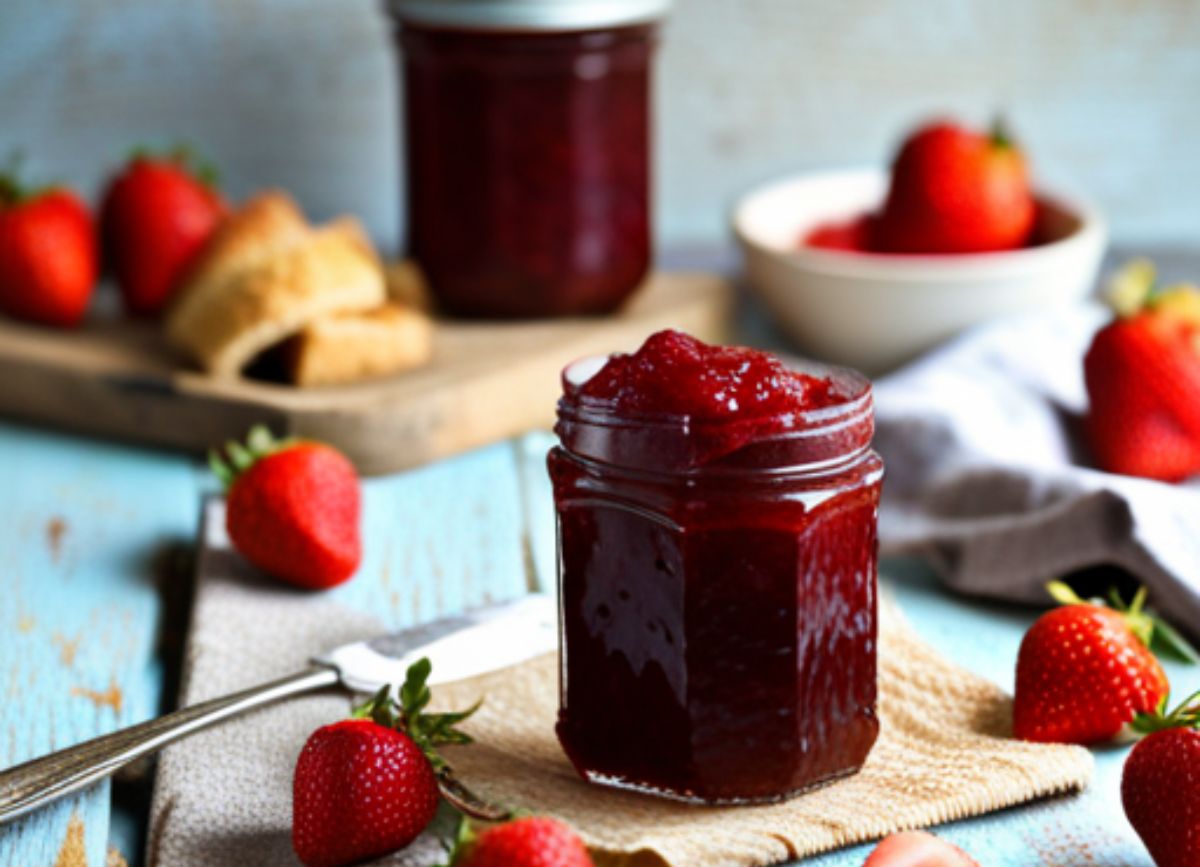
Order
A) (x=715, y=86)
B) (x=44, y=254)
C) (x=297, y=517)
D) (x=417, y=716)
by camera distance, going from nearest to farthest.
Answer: (x=417, y=716) < (x=297, y=517) < (x=44, y=254) < (x=715, y=86)

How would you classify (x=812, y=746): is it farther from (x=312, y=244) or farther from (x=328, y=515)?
(x=312, y=244)

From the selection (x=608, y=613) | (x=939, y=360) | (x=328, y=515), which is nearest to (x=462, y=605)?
(x=328, y=515)

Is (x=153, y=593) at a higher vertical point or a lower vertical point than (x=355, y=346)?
lower

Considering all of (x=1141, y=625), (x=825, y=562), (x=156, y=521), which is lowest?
(x=156, y=521)

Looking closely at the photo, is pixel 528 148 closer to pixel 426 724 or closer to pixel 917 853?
pixel 426 724

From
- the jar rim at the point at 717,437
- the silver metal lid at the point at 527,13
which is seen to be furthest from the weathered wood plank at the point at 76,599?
the silver metal lid at the point at 527,13

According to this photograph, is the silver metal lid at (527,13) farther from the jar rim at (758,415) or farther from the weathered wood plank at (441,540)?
the jar rim at (758,415)

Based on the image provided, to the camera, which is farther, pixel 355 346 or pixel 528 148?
pixel 528 148

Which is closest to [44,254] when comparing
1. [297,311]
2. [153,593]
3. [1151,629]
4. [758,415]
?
[297,311]
